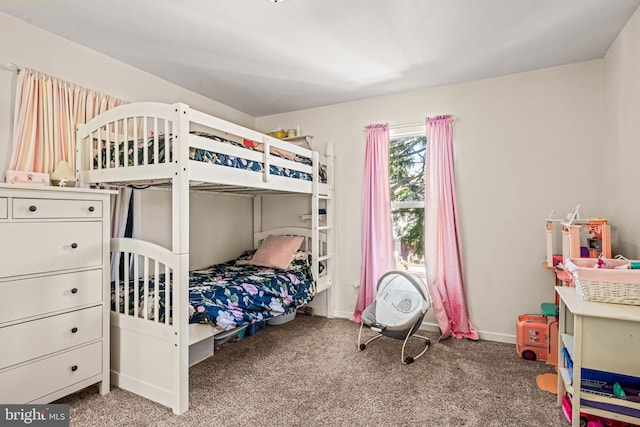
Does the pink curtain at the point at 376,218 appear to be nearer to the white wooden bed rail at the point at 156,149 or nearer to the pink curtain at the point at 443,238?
the pink curtain at the point at 443,238

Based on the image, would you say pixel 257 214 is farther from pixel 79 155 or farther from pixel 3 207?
pixel 3 207

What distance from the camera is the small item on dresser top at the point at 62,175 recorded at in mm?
2154

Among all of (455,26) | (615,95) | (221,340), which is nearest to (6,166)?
(221,340)

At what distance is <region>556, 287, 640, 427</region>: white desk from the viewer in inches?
56.4

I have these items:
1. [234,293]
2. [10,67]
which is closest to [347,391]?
[234,293]

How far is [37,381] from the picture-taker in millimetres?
1786

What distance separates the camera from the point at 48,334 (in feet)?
6.03

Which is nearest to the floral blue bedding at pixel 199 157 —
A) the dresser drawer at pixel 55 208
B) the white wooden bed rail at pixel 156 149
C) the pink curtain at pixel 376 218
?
the white wooden bed rail at pixel 156 149

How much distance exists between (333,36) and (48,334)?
2554 millimetres

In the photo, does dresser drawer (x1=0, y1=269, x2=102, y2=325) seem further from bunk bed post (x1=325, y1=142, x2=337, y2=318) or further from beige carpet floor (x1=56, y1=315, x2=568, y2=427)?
bunk bed post (x1=325, y1=142, x2=337, y2=318)

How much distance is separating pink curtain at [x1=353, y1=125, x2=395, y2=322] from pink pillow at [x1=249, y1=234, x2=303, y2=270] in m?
0.77

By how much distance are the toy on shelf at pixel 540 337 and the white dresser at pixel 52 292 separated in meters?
3.04

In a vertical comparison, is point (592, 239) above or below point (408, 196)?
below

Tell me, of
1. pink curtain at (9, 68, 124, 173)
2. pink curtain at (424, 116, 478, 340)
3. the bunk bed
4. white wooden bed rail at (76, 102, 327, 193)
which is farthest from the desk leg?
pink curtain at (9, 68, 124, 173)
